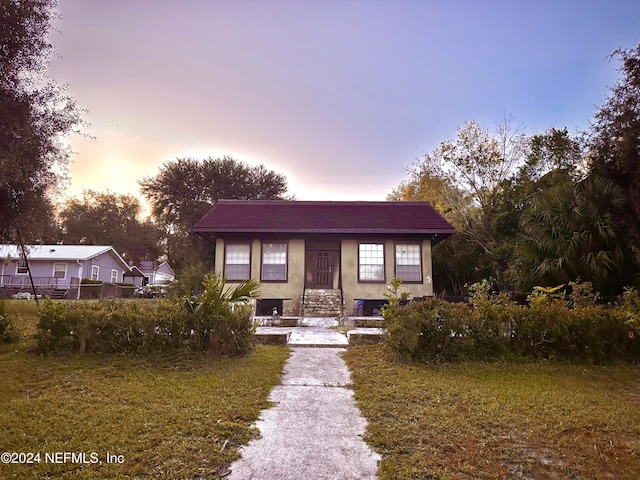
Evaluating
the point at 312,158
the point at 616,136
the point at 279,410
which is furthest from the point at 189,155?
the point at 279,410

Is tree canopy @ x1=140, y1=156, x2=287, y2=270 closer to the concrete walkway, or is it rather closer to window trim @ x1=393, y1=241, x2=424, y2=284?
window trim @ x1=393, y1=241, x2=424, y2=284

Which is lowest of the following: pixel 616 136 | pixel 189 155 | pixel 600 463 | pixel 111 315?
pixel 600 463

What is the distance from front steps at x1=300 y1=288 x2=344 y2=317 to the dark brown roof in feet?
8.59

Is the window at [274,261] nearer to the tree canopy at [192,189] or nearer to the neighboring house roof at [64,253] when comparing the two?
the tree canopy at [192,189]

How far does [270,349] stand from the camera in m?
8.49

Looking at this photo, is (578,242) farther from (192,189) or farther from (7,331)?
(192,189)

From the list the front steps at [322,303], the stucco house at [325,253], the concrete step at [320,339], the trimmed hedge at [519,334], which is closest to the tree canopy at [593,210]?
the trimmed hedge at [519,334]

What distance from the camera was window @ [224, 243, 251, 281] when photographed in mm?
17859

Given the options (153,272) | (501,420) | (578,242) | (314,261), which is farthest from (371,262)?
(153,272)

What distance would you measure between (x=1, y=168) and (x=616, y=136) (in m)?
14.8

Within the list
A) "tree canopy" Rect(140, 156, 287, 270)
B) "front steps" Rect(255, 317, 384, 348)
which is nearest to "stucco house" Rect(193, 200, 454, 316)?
"front steps" Rect(255, 317, 384, 348)

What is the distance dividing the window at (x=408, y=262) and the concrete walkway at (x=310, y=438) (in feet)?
39.7

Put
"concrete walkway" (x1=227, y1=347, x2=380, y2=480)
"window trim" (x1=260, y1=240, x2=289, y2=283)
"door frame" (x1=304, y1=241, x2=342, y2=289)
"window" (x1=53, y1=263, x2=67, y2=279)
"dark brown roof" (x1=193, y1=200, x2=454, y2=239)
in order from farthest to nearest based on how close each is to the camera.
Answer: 1. "window" (x1=53, y1=263, x2=67, y2=279)
2. "door frame" (x1=304, y1=241, x2=342, y2=289)
3. "window trim" (x1=260, y1=240, x2=289, y2=283)
4. "dark brown roof" (x1=193, y1=200, x2=454, y2=239)
5. "concrete walkway" (x1=227, y1=347, x2=380, y2=480)

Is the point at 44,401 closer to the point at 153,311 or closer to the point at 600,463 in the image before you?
the point at 153,311
